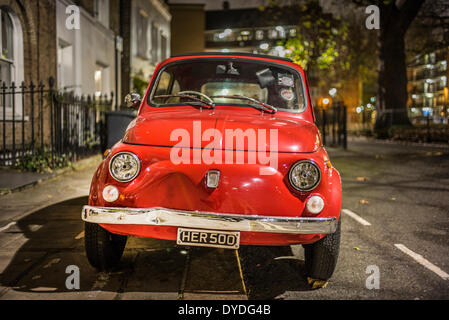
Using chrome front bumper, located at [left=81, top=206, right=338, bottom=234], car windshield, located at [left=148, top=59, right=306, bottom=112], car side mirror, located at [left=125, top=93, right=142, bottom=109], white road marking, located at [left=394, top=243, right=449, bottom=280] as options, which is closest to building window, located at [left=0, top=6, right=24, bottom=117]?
car side mirror, located at [left=125, top=93, right=142, bottom=109]

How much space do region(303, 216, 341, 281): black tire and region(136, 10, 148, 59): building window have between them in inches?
845

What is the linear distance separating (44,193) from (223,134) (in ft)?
16.7

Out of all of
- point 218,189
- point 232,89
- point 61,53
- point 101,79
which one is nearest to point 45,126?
point 61,53

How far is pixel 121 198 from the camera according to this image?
321cm

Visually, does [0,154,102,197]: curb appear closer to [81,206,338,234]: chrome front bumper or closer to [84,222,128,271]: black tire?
[84,222,128,271]: black tire

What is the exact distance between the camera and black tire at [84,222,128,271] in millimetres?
3461

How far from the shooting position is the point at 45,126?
12.1 m

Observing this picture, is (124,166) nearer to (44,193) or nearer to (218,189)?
(218,189)

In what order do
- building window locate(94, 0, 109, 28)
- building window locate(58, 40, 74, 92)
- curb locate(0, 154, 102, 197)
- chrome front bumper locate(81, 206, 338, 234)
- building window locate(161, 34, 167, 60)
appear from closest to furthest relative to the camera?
chrome front bumper locate(81, 206, 338, 234), curb locate(0, 154, 102, 197), building window locate(58, 40, 74, 92), building window locate(94, 0, 109, 28), building window locate(161, 34, 167, 60)

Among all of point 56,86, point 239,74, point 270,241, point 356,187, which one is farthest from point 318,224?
point 56,86
